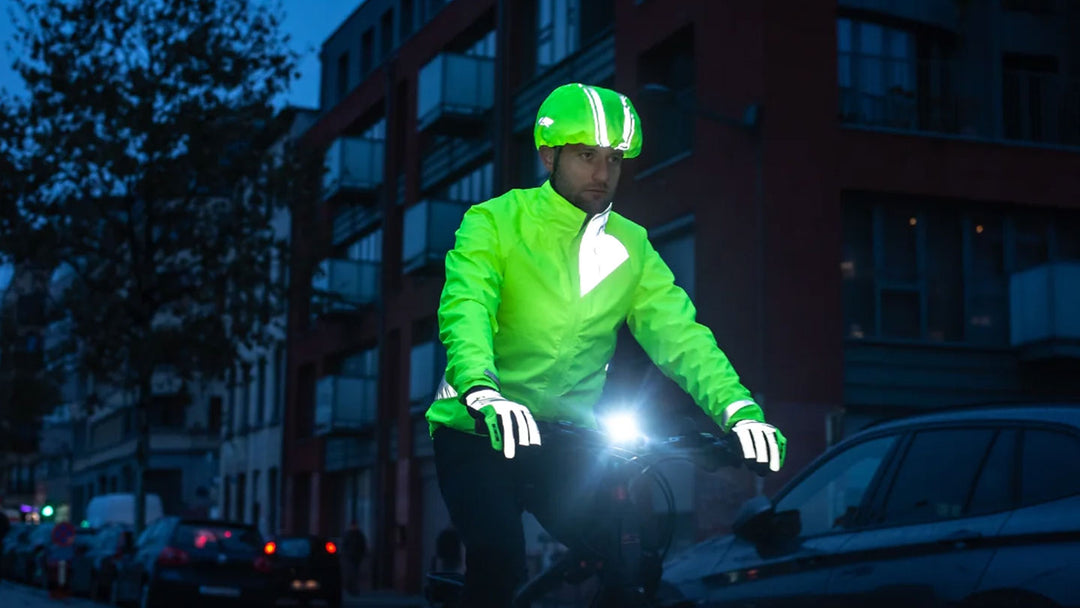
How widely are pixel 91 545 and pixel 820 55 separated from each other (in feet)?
49.9

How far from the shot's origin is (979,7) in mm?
24844

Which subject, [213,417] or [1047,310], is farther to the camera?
[213,417]

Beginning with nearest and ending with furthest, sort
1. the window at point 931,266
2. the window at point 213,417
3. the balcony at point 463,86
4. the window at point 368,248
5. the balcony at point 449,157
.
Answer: the window at point 931,266 → the balcony at point 463,86 → the balcony at point 449,157 → the window at point 368,248 → the window at point 213,417

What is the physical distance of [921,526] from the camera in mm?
6434

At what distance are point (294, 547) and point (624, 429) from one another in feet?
85.8

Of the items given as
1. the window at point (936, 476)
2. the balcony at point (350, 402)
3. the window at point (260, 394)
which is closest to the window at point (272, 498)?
the window at point (260, 394)

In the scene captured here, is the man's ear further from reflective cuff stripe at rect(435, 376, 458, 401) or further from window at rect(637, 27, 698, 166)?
window at rect(637, 27, 698, 166)

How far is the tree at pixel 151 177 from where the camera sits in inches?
1141

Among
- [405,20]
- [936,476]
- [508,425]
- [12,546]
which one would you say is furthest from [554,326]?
[12,546]

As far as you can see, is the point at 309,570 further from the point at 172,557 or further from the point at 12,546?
the point at 12,546

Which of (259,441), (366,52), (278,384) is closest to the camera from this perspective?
(366,52)

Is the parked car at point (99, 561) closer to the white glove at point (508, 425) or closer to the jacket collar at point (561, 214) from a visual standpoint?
the jacket collar at point (561, 214)

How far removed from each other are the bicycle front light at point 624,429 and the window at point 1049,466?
2.36m

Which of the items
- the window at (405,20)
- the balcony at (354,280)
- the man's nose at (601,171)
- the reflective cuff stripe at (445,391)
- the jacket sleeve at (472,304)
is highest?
the window at (405,20)
